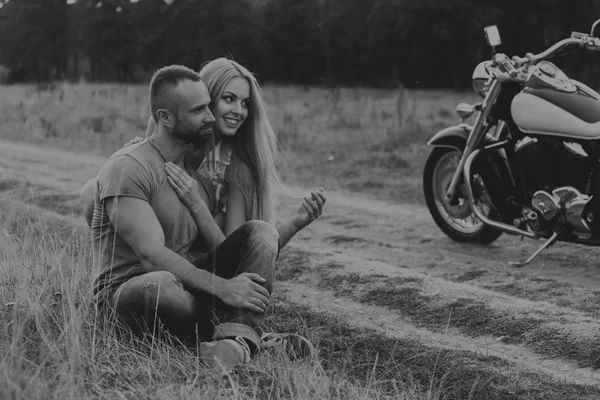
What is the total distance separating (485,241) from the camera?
243 inches

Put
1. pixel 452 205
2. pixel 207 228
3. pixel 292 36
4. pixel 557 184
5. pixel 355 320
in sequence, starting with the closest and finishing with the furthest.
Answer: pixel 207 228, pixel 355 320, pixel 557 184, pixel 452 205, pixel 292 36

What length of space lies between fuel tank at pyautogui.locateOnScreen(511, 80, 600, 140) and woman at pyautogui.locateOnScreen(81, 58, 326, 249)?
204 cm

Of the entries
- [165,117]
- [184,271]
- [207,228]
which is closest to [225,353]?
[184,271]

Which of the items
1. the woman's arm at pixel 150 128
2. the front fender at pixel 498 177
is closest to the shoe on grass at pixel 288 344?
the woman's arm at pixel 150 128

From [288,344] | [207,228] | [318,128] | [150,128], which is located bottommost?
[318,128]

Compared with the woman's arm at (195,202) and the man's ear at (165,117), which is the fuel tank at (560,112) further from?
→ the man's ear at (165,117)

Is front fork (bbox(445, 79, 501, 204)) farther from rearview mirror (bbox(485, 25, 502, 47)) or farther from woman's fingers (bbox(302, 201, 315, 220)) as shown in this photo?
woman's fingers (bbox(302, 201, 315, 220))

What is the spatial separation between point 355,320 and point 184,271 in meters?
1.26

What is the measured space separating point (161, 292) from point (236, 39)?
34479 millimetres

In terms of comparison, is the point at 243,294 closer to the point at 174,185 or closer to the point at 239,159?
the point at 174,185

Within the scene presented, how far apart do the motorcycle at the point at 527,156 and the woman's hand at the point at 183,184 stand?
8.16 ft

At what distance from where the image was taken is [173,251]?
340 cm

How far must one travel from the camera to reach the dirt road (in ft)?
12.9

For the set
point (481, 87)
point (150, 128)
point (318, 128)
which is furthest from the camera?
point (318, 128)
